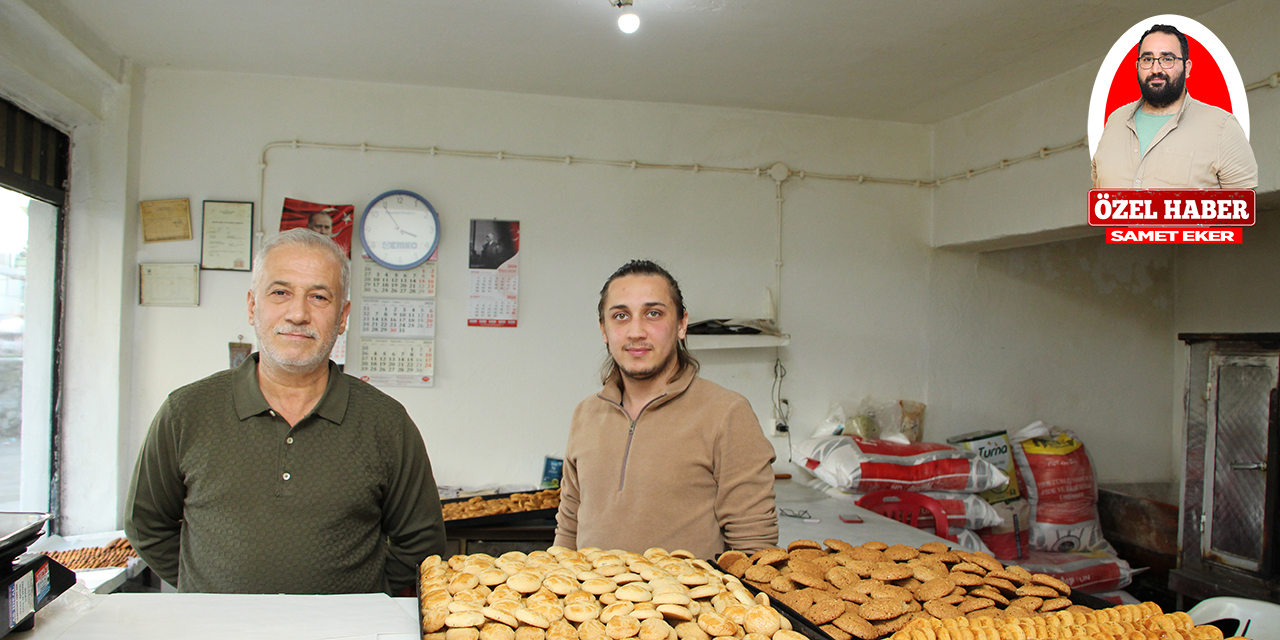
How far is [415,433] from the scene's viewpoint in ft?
5.67

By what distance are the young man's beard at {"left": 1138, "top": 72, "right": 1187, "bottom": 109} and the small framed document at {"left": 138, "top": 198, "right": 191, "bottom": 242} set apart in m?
3.51

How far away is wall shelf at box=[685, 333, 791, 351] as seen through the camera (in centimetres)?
359

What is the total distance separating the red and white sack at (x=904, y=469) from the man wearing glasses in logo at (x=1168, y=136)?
98.1 inches

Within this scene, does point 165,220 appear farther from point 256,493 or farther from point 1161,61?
point 1161,61

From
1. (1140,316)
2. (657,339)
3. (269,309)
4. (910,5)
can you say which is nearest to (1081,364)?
(1140,316)

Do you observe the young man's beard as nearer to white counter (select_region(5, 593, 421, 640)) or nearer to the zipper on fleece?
the zipper on fleece

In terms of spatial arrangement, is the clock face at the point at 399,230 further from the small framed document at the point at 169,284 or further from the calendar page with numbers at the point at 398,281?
the small framed document at the point at 169,284

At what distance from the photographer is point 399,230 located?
3371 millimetres

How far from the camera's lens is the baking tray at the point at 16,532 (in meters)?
0.94

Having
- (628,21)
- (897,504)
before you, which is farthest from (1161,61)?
(897,504)

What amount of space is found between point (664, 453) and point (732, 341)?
195 cm

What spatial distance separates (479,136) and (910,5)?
2.00 metres

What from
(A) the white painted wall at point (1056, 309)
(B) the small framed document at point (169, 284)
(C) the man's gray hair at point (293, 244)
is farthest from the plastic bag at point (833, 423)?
(B) the small framed document at point (169, 284)
